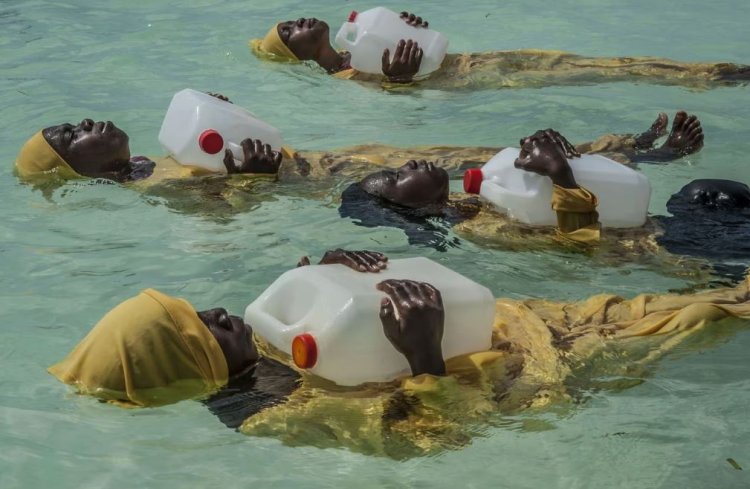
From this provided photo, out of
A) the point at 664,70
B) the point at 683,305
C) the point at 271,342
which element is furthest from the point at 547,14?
the point at 271,342

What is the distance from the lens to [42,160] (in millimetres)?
5262

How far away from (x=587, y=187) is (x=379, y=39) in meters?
Result: 2.61

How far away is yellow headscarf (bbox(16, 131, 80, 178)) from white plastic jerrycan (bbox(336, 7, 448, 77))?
210 centimetres

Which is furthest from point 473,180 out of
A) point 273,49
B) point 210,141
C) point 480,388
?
point 273,49

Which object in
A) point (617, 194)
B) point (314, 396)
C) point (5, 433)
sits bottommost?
point (5, 433)

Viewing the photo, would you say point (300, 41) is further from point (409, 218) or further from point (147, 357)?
point (147, 357)

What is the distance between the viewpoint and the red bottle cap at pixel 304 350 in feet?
10.3

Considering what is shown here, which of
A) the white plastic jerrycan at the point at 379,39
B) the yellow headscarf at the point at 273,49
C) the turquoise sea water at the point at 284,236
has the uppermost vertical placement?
the white plastic jerrycan at the point at 379,39

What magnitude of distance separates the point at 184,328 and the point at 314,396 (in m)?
0.42

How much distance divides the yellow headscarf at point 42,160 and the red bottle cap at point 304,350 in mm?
2508

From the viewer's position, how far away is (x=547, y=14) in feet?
29.0

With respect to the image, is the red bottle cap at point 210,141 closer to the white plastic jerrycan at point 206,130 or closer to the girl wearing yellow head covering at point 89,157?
the white plastic jerrycan at point 206,130

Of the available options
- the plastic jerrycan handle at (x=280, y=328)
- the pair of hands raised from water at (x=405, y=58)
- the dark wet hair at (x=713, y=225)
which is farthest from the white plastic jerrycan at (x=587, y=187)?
the pair of hands raised from water at (x=405, y=58)

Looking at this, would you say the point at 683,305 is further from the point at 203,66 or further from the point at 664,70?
the point at 203,66
